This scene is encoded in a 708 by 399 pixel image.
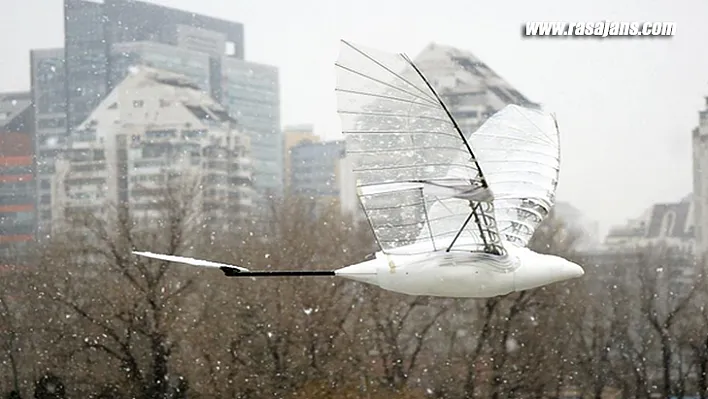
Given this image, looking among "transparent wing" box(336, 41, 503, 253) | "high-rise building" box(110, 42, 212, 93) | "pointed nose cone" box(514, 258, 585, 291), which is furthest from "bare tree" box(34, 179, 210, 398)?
"pointed nose cone" box(514, 258, 585, 291)

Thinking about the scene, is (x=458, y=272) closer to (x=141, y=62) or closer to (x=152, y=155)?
(x=152, y=155)

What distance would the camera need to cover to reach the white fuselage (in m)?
5.52

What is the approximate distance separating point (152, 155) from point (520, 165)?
359 inches

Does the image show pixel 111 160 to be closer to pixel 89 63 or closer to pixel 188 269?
pixel 188 269

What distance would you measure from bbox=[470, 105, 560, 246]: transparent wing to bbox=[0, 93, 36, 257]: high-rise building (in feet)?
26.0

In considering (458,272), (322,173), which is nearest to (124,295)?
(322,173)

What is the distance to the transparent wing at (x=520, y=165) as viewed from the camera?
19.9 feet

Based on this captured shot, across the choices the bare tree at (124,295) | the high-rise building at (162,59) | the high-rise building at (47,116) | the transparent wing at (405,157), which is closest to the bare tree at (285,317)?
the bare tree at (124,295)

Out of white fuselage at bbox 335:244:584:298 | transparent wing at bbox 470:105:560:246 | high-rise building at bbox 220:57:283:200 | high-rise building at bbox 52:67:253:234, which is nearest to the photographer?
white fuselage at bbox 335:244:584:298

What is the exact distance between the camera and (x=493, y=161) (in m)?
6.32

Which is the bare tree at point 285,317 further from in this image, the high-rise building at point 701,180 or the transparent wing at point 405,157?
the transparent wing at point 405,157

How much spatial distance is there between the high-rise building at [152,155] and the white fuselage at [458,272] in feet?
24.6

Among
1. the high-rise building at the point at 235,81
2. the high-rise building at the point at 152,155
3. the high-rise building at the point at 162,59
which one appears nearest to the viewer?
the high-rise building at the point at 152,155

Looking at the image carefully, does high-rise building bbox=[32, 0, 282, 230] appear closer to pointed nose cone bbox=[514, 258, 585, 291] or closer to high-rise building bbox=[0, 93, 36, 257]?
high-rise building bbox=[0, 93, 36, 257]
